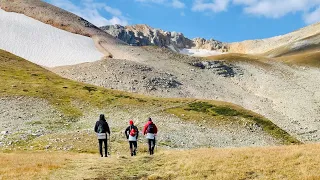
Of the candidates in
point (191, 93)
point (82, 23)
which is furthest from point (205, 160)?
point (82, 23)

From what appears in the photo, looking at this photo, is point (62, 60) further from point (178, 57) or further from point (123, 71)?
point (178, 57)

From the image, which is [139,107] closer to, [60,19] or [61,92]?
[61,92]

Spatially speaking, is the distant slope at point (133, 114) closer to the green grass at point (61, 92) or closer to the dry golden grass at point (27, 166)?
the green grass at point (61, 92)

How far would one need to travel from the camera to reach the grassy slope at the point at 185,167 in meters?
19.7

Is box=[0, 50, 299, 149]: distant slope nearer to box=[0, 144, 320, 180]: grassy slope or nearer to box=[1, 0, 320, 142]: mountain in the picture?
box=[1, 0, 320, 142]: mountain

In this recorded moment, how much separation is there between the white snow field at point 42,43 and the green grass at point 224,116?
137 ft

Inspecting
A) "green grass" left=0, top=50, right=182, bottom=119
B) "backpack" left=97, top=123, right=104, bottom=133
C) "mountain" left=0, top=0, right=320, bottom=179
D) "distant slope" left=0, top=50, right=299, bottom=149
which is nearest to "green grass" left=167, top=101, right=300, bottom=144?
"distant slope" left=0, top=50, right=299, bottom=149

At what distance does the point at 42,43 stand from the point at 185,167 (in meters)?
94.2

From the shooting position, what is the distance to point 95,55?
102375 millimetres

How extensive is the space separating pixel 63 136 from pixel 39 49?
68935 millimetres

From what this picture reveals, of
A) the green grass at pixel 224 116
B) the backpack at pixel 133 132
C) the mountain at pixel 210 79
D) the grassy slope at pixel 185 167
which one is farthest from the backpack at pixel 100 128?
the mountain at pixel 210 79

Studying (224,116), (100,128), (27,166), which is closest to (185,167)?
(100,128)

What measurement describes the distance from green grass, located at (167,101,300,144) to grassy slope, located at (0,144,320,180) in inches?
1278

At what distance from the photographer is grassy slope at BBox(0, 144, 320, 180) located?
19.7m
